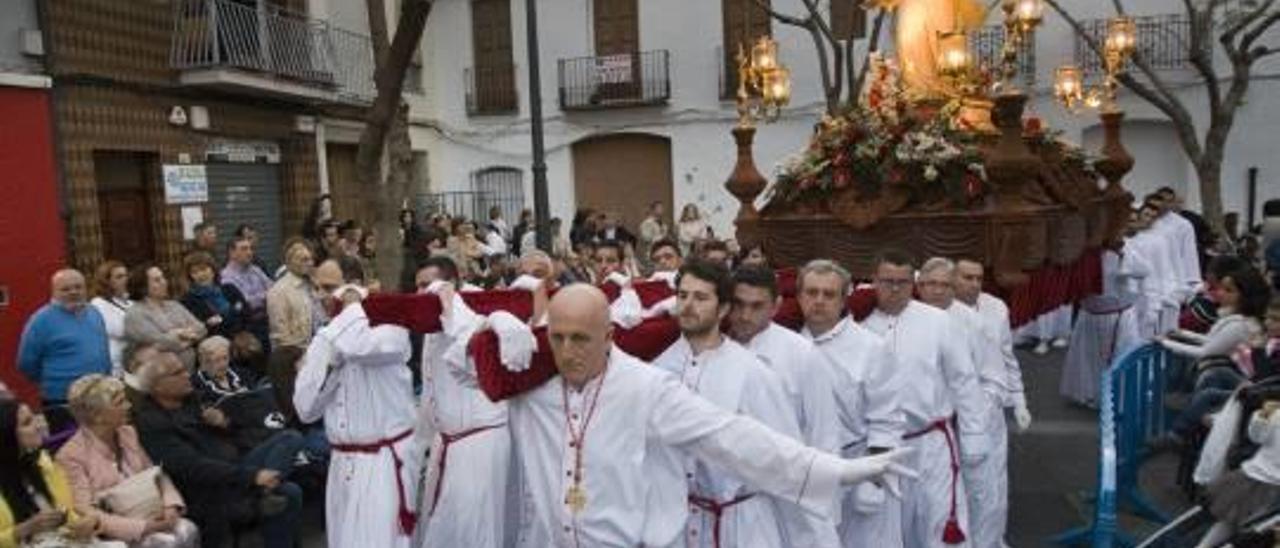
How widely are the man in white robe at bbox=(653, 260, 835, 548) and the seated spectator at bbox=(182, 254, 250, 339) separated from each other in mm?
5576

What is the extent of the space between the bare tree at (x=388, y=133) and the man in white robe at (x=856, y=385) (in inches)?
209

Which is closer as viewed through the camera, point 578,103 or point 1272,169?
point 1272,169

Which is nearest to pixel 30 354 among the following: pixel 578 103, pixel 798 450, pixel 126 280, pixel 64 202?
pixel 126 280

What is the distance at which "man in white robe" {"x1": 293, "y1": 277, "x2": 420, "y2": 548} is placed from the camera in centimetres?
563

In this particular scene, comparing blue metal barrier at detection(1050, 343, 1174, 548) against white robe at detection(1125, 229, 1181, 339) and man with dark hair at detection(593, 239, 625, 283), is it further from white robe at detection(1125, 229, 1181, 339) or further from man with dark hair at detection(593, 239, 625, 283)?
man with dark hair at detection(593, 239, 625, 283)

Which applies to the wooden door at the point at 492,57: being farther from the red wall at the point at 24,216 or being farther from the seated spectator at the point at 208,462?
the seated spectator at the point at 208,462

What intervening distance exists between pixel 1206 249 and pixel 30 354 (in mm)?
12594

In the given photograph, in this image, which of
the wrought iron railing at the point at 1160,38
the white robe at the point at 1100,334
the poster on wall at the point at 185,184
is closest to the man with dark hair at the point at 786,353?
the white robe at the point at 1100,334

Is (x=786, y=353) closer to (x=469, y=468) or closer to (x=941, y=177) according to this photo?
(x=469, y=468)

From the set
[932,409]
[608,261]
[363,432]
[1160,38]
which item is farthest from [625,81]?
[363,432]

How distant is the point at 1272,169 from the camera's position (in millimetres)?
20953

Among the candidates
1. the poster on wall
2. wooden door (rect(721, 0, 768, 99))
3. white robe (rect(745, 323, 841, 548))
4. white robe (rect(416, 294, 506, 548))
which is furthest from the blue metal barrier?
wooden door (rect(721, 0, 768, 99))

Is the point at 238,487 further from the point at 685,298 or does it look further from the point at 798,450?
the point at 798,450

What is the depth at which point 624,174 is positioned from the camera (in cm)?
2444
